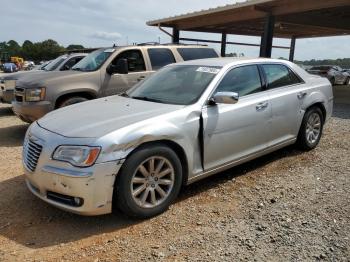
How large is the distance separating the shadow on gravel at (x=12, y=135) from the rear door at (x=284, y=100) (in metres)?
4.70

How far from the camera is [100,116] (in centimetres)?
415

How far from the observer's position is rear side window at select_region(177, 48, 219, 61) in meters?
9.13

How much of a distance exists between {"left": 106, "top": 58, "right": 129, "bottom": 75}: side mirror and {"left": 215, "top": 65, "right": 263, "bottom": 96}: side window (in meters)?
3.35

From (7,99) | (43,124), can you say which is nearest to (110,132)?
(43,124)

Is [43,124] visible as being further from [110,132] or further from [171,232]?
[171,232]

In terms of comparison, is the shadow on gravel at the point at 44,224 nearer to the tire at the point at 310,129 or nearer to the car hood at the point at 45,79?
the tire at the point at 310,129

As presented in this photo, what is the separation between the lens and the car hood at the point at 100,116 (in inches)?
A: 149

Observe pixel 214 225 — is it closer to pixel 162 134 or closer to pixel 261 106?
pixel 162 134

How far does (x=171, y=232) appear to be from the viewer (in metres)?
3.67

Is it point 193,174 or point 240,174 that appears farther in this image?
point 240,174

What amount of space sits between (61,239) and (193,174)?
155 cm

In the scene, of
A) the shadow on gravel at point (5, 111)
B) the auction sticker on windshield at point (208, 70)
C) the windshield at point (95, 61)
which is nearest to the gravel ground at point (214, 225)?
the auction sticker on windshield at point (208, 70)

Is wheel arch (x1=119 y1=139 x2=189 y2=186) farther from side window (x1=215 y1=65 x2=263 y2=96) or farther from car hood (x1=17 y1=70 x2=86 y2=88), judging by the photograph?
car hood (x1=17 y1=70 x2=86 y2=88)

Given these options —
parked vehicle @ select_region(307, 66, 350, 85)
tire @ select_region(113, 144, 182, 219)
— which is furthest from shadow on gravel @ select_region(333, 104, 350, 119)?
parked vehicle @ select_region(307, 66, 350, 85)
